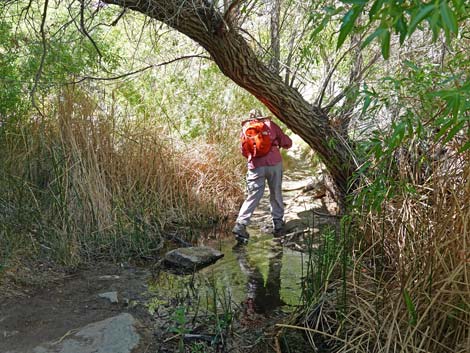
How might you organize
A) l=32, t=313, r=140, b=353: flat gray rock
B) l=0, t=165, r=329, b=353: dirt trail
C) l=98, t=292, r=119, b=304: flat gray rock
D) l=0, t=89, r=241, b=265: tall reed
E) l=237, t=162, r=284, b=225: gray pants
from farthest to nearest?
l=237, t=162, r=284, b=225: gray pants, l=0, t=89, r=241, b=265: tall reed, l=98, t=292, r=119, b=304: flat gray rock, l=0, t=165, r=329, b=353: dirt trail, l=32, t=313, r=140, b=353: flat gray rock

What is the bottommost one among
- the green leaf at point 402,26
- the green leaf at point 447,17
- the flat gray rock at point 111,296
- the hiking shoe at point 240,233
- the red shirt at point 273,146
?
the flat gray rock at point 111,296

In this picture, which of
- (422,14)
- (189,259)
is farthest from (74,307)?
(422,14)

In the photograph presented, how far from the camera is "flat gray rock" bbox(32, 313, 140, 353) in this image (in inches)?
144

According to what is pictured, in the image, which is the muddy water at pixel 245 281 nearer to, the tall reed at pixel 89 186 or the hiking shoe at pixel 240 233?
the hiking shoe at pixel 240 233

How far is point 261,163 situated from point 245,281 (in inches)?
85.9

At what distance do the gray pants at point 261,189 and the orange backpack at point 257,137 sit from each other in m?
0.26

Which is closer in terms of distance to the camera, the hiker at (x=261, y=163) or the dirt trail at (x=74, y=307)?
the dirt trail at (x=74, y=307)

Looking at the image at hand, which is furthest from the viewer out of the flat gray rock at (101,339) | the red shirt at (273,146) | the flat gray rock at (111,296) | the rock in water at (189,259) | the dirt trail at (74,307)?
the red shirt at (273,146)

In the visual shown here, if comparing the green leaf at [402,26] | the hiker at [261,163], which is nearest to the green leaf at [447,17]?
the green leaf at [402,26]

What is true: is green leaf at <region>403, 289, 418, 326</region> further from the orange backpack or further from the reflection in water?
the orange backpack

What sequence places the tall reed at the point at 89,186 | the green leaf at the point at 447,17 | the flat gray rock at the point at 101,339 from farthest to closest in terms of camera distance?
1. the tall reed at the point at 89,186
2. the flat gray rock at the point at 101,339
3. the green leaf at the point at 447,17

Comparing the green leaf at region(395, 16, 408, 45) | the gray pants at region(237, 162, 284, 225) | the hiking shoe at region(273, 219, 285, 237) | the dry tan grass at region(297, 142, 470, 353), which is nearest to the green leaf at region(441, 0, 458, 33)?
the green leaf at region(395, 16, 408, 45)

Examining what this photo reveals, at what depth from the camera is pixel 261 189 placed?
7461 mm

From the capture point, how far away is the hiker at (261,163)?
7.19 meters
